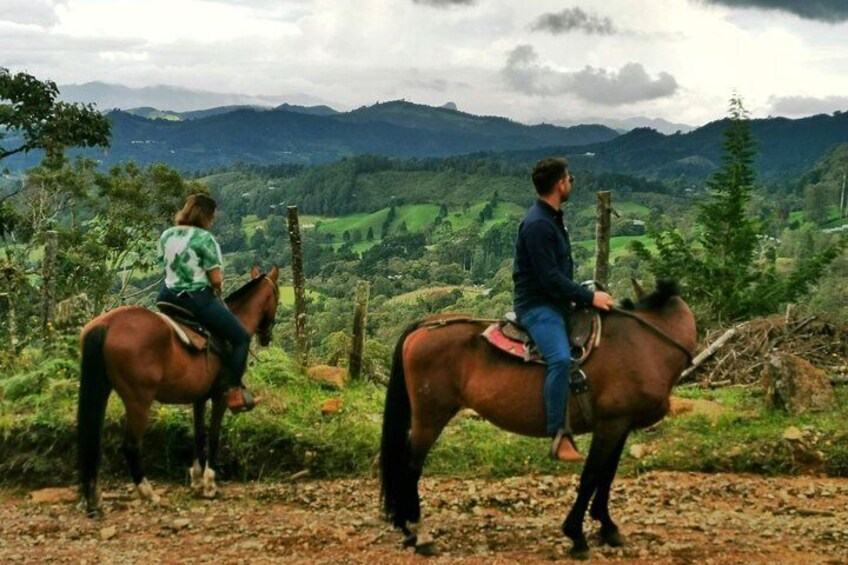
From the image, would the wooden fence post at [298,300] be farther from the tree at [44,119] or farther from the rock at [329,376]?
the tree at [44,119]

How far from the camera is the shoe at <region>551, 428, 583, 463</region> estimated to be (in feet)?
17.7

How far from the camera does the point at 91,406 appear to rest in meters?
6.66

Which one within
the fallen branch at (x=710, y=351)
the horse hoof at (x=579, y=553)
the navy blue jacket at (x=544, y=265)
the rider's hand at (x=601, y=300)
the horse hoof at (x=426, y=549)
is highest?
the navy blue jacket at (x=544, y=265)

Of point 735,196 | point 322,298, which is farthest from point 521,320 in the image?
point 322,298

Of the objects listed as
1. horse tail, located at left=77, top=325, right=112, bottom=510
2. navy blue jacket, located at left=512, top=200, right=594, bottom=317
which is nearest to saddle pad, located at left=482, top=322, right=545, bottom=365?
navy blue jacket, located at left=512, top=200, right=594, bottom=317

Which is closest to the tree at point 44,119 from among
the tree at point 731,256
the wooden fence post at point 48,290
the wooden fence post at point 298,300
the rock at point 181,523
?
the wooden fence post at point 48,290

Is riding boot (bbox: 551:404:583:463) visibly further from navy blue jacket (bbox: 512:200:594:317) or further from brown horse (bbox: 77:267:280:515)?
brown horse (bbox: 77:267:280:515)

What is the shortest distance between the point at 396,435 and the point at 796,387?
532 cm

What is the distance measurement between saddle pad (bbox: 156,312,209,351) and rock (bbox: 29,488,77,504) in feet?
6.44

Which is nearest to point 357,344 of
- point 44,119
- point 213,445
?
point 213,445

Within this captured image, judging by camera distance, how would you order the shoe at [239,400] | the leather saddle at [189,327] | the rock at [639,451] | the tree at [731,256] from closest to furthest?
the leather saddle at [189,327] → the shoe at [239,400] → the rock at [639,451] → the tree at [731,256]

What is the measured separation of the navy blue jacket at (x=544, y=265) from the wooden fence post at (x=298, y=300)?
5255 mm

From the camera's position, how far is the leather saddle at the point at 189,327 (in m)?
6.97

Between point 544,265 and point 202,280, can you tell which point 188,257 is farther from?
point 544,265
